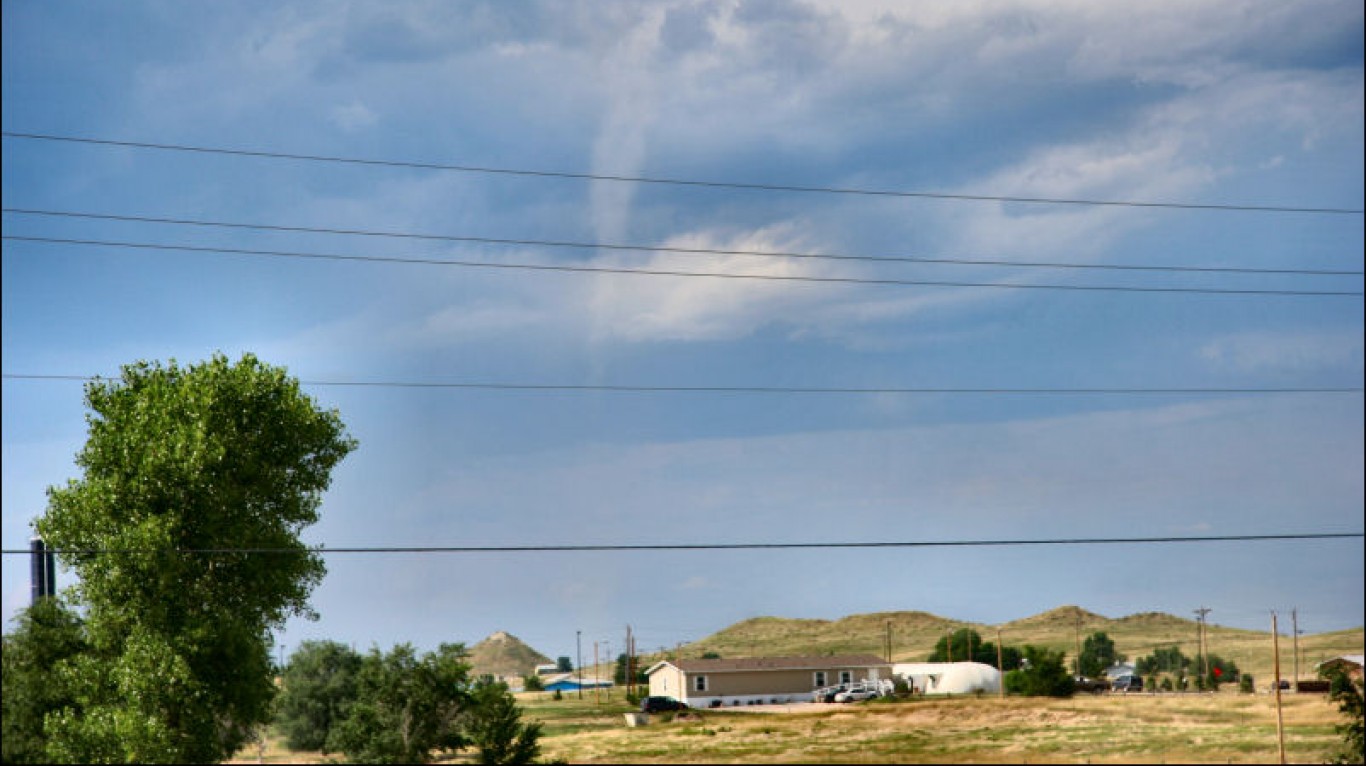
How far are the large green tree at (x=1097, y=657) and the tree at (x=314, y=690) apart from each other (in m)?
79.5

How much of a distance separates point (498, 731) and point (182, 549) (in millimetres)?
14906

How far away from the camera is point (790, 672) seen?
124062 millimetres

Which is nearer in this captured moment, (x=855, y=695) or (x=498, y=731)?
(x=498, y=731)

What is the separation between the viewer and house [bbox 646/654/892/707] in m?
121

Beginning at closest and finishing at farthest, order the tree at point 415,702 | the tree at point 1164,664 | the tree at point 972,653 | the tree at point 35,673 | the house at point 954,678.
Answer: the tree at point 35,673 → the tree at point 415,702 → the house at point 954,678 → the tree at point 972,653 → the tree at point 1164,664

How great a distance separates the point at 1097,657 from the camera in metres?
168

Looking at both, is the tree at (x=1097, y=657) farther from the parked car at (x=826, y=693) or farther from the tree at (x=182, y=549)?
the tree at (x=182, y=549)

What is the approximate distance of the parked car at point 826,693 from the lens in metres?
118

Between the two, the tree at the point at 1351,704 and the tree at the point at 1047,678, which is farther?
the tree at the point at 1047,678

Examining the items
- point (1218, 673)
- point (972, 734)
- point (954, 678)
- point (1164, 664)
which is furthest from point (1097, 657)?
point (972, 734)

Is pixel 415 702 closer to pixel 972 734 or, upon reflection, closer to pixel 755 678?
pixel 972 734

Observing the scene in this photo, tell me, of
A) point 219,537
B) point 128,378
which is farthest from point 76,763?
point 128,378

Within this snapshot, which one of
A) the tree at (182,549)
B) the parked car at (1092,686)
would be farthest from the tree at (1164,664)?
the tree at (182,549)

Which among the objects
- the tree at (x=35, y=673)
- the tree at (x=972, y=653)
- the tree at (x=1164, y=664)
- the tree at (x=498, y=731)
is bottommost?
the tree at (x=1164, y=664)
